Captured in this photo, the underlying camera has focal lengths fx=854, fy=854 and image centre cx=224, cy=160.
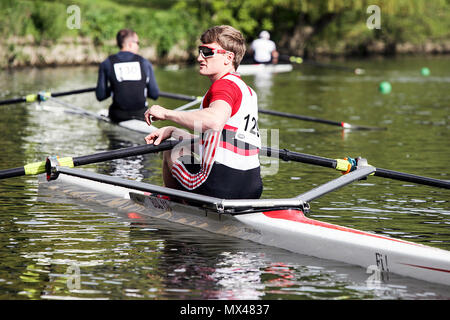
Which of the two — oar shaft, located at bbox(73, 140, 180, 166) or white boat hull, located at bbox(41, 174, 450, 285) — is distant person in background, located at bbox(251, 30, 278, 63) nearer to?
white boat hull, located at bbox(41, 174, 450, 285)

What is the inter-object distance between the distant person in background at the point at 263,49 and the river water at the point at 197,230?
14.1 metres

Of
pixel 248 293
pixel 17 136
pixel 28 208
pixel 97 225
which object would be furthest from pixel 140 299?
pixel 17 136

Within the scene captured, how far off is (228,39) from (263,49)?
2513 cm

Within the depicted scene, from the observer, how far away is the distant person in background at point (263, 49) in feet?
102

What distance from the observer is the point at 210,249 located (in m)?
7.06

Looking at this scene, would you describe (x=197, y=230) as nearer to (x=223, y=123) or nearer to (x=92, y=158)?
(x=92, y=158)

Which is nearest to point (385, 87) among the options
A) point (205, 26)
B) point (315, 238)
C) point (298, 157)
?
point (298, 157)

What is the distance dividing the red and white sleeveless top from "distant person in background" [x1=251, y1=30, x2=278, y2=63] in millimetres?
24328

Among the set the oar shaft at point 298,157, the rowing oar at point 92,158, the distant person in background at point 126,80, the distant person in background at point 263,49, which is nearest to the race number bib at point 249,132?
the rowing oar at point 92,158

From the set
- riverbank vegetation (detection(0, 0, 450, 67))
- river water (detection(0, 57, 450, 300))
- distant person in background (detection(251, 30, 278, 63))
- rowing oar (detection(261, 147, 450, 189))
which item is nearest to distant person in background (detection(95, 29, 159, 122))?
river water (detection(0, 57, 450, 300))

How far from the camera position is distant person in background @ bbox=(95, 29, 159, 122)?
12.9 metres

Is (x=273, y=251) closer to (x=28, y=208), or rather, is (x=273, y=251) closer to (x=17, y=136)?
(x=28, y=208)

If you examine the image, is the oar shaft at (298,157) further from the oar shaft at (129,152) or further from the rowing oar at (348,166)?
the oar shaft at (129,152)

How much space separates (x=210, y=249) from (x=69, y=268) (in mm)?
1230
